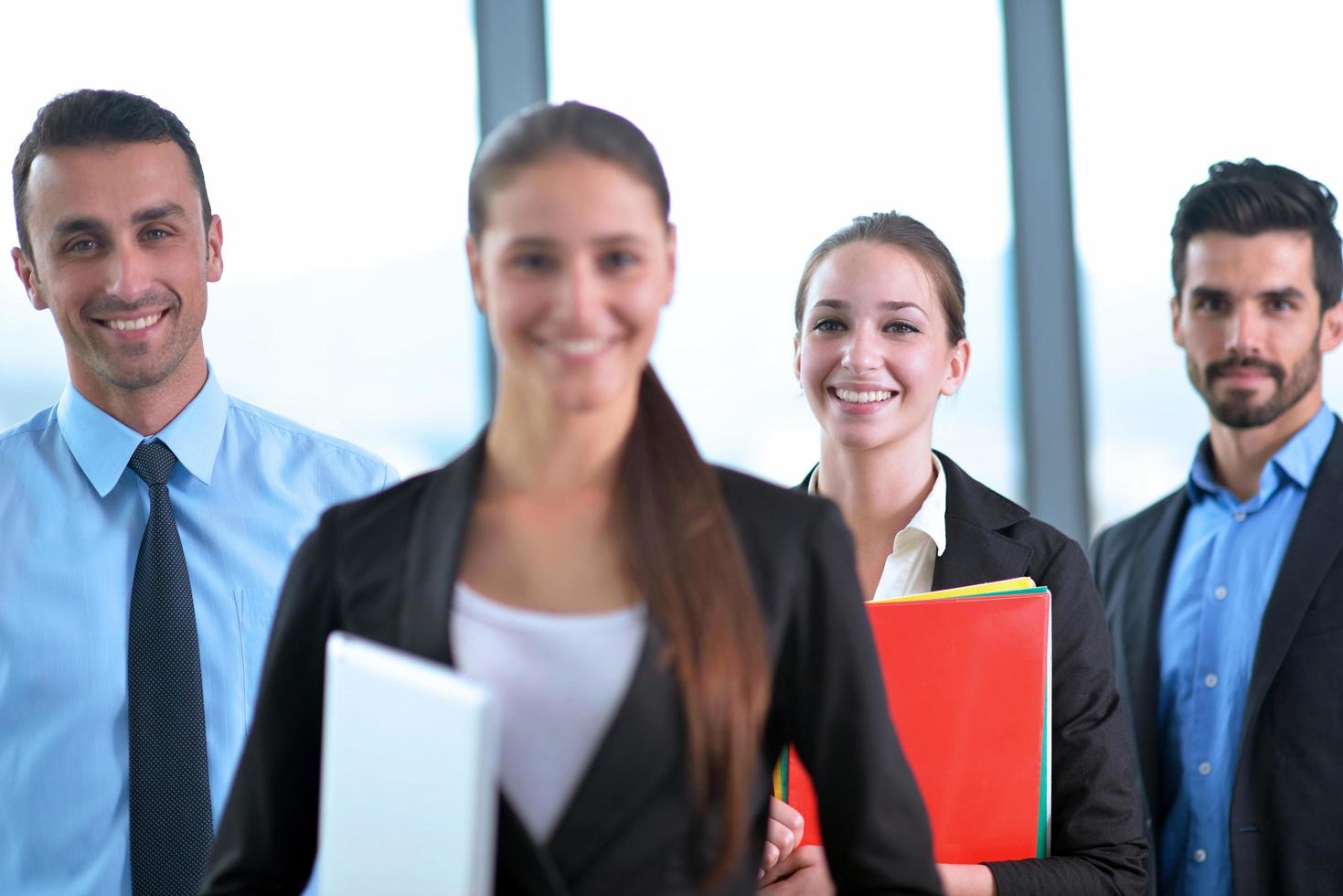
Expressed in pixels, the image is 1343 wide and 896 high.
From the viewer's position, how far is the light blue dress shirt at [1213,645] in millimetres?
2350

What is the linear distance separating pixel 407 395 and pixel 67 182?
1599 mm

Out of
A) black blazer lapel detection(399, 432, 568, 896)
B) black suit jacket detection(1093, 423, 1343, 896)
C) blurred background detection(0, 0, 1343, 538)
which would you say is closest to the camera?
black blazer lapel detection(399, 432, 568, 896)

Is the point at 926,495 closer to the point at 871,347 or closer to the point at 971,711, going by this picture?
the point at 871,347

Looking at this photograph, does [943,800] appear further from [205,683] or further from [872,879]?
[205,683]

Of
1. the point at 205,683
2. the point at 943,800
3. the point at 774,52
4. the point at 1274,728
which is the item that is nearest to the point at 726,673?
the point at 943,800

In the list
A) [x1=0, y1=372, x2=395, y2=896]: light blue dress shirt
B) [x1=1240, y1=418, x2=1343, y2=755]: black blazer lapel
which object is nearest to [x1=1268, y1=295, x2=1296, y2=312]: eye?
[x1=1240, y1=418, x2=1343, y2=755]: black blazer lapel

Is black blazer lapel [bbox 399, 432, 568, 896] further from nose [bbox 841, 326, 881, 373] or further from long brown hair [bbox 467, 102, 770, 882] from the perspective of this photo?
nose [bbox 841, 326, 881, 373]

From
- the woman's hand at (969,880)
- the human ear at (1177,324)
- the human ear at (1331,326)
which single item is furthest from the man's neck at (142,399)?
the human ear at (1331,326)

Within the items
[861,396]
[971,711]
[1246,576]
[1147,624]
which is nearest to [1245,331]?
[1246,576]

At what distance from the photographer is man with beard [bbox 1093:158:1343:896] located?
227 cm

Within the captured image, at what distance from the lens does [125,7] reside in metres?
→ 3.13

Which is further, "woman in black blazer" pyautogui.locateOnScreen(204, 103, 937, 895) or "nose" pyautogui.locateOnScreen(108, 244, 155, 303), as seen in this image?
"nose" pyautogui.locateOnScreen(108, 244, 155, 303)

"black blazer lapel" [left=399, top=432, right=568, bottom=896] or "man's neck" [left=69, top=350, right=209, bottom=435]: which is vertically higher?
"man's neck" [left=69, top=350, right=209, bottom=435]

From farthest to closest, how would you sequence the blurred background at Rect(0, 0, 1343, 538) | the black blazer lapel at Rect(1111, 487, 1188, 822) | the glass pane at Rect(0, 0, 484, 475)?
1. the blurred background at Rect(0, 0, 1343, 538)
2. the glass pane at Rect(0, 0, 484, 475)
3. the black blazer lapel at Rect(1111, 487, 1188, 822)
